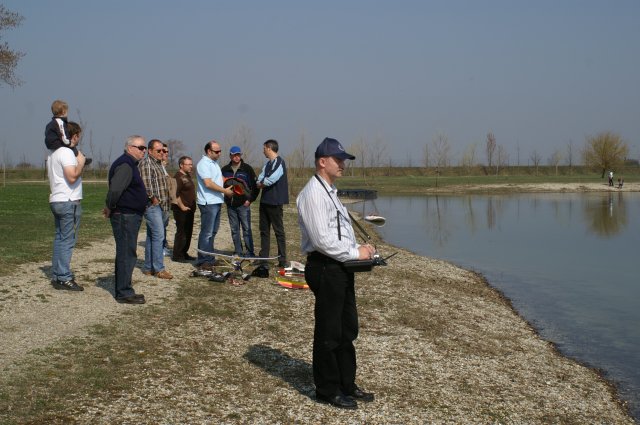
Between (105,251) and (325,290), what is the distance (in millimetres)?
8959

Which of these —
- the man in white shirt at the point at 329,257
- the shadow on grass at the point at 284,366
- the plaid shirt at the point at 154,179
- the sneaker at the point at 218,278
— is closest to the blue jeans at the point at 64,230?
the plaid shirt at the point at 154,179

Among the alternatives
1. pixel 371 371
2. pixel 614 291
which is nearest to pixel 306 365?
pixel 371 371

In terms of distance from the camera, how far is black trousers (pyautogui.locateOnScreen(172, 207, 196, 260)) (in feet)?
40.7

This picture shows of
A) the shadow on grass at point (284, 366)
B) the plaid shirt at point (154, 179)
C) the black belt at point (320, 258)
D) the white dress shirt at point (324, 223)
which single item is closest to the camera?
the white dress shirt at point (324, 223)

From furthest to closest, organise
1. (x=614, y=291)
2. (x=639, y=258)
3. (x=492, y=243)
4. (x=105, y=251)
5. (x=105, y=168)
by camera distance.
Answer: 1. (x=105, y=168)
2. (x=492, y=243)
3. (x=639, y=258)
4. (x=614, y=291)
5. (x=105, y=251)

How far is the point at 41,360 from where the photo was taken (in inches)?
257

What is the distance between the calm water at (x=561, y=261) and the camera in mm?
10555

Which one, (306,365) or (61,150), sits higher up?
(61,150)

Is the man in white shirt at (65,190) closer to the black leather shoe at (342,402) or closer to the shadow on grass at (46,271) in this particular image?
the shadow on grass at (46,271)

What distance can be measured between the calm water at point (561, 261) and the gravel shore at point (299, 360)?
2.72 feet

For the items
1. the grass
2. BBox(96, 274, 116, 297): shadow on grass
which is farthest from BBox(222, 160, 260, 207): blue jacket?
the grass

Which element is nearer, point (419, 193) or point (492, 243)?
point (492, 243)

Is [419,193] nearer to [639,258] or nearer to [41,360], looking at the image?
[639,258]

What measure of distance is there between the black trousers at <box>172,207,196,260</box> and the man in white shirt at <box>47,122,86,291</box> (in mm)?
3262
